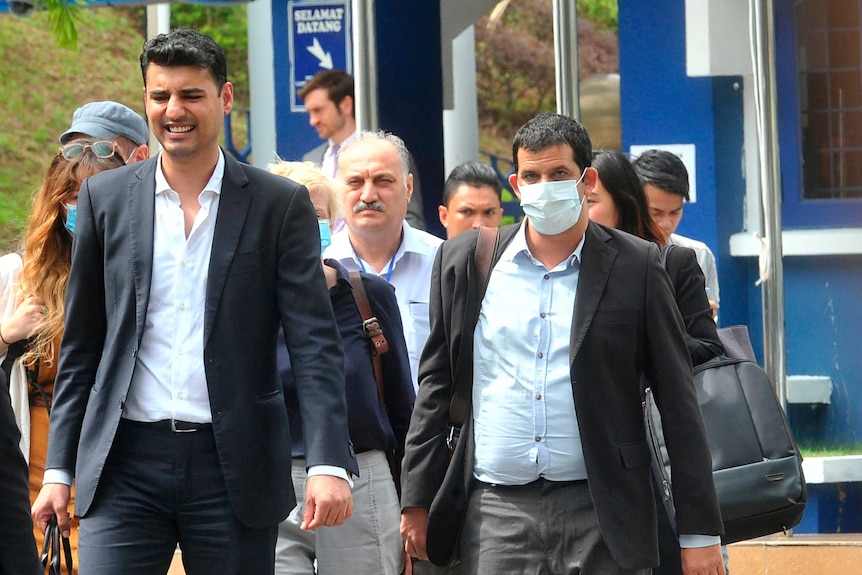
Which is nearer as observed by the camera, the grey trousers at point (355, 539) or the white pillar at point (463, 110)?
the grey trousers at point (355, 539)

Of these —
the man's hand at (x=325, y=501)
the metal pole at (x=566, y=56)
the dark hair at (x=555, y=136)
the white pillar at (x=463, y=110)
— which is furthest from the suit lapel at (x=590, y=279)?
the white pillar at (x=463, y=110)

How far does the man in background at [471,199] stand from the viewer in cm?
677

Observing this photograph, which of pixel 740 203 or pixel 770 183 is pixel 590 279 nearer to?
pixel 770 183

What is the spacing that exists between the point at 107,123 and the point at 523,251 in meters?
1.63

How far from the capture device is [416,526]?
13.7ft

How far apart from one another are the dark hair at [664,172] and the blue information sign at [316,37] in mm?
4023

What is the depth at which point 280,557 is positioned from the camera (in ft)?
15.1

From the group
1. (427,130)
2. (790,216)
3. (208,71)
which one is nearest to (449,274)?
(208,71)

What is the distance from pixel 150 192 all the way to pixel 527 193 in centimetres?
102

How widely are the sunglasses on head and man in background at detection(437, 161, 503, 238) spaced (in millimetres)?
2168

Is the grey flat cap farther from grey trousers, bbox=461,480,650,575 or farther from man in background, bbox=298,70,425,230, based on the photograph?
man in background, bbox=298,70,425,230

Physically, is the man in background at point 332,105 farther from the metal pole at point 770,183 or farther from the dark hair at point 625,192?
the dark hair at point 625,192

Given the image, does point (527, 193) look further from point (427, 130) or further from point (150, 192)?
point (427, 130)

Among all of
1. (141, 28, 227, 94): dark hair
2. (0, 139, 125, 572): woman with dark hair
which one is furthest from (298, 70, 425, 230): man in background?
(141, 28, 227, 94): dark hair
